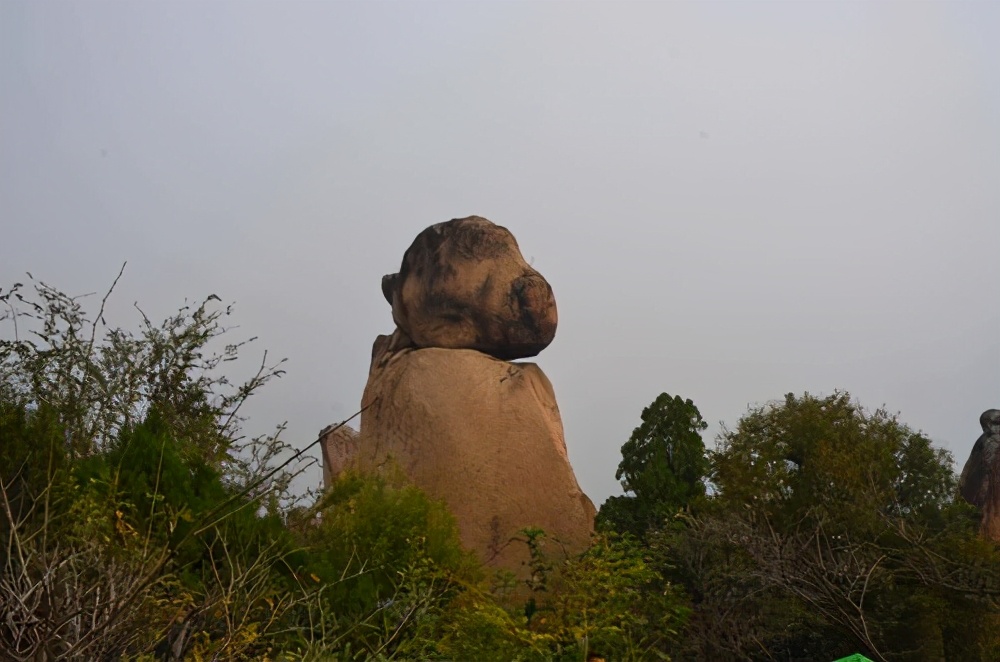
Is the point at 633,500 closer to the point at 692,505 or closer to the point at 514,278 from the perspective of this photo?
the point at 692,505

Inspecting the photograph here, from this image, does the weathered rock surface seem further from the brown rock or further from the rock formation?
the brown rock

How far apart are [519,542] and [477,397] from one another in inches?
144

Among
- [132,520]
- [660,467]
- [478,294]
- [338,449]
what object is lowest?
[132,520]

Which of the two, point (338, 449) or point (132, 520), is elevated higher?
point (338, 449)

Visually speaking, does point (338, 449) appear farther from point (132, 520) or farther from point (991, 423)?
point (132, 520)

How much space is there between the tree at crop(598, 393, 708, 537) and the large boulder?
1796mm

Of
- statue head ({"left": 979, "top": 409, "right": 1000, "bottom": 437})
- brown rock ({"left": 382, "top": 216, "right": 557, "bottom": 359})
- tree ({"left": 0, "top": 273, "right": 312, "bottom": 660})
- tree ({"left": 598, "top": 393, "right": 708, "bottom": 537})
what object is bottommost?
tree ({"left": 0, "top": 273, "right": 312, "bottom": 660})

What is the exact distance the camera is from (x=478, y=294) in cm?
2353

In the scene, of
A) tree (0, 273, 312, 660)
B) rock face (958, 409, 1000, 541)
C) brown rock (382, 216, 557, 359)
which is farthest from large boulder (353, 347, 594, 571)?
rock face (958, 409, 1000, 541)

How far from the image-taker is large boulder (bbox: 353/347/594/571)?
70.4ft

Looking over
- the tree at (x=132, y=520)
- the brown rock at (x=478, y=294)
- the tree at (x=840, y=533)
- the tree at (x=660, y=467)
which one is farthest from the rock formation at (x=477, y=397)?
the tree at (x=132, y=520)

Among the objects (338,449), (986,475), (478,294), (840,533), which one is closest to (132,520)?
(840,533)

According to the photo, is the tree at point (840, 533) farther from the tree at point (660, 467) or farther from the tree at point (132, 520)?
the tree at point (132, 520)

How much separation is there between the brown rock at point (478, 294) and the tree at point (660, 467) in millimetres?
4019
